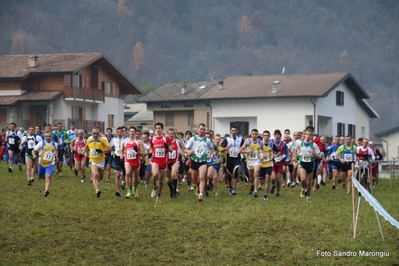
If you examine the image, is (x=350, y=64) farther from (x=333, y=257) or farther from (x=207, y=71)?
(x=333, y=257)

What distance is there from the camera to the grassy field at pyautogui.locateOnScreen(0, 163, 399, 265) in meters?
13.2

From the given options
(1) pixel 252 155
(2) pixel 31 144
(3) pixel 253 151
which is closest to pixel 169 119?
(2) pixel 31 144

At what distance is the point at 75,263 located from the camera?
504 inches

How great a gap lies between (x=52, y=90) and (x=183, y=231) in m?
47.4

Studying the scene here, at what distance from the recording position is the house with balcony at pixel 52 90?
197 ft

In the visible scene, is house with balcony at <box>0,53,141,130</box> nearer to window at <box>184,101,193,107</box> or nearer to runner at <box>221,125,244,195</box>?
window at <box>184,101,193,107</box>

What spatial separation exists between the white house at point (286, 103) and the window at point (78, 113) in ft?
40.1

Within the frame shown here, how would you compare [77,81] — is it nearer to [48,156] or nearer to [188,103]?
[188,103]

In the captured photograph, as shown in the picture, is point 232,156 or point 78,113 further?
point 78,113

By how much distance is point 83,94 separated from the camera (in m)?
61.8

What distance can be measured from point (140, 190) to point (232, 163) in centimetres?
319

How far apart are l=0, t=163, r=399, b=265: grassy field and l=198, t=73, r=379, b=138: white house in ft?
145

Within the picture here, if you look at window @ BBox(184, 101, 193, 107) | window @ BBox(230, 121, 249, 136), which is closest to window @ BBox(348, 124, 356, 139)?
window @ BBox(230, 121, 249, 136)

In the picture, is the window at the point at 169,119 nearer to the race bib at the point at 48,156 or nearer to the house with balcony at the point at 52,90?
the house with balcony at the point at 52,90
